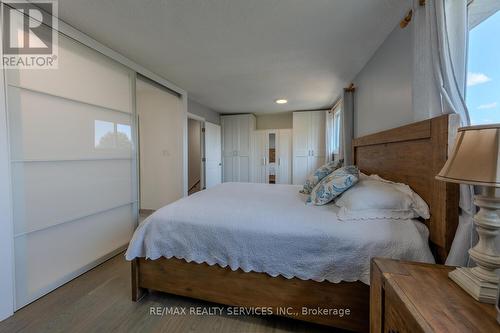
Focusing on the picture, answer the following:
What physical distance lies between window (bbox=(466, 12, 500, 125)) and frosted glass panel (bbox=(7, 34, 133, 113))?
292 cm

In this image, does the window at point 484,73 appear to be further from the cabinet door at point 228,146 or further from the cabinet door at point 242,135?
the cabinet door at point 228,146

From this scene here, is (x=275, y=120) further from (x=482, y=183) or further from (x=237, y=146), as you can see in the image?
(x=482, y=183)

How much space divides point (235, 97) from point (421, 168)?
3.30 metres

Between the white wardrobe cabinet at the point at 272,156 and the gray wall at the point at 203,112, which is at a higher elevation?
the gray wall at the point at 203,112

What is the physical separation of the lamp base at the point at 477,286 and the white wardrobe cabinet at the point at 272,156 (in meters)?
4.54

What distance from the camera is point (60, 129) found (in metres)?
1.84

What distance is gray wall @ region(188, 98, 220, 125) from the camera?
426 centimetres

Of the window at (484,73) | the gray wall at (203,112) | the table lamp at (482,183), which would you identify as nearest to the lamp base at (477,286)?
the table lamp at (482,183)

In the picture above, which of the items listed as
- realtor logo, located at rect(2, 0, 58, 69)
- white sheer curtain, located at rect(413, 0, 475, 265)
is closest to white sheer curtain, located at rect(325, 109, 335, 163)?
white sheer curtain, located at rect(413, 0, 475, 265)

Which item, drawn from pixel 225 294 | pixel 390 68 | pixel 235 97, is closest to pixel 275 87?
pixel 235 97

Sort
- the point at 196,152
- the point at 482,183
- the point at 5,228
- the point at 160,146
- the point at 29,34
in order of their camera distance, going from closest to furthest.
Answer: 1. the point at 482,183
2. the point at 5,228
3. the point at 29,34
4. the point at 160,146
5. the point at 196,152

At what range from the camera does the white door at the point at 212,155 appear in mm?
4789

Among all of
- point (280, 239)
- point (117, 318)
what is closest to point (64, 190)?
point (117, 318)

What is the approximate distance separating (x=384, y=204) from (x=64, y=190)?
2563 millimetres
